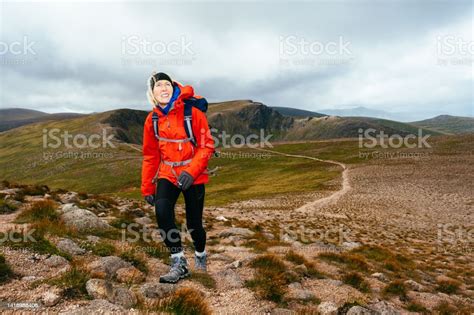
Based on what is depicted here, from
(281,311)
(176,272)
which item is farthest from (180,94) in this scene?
(281,311)

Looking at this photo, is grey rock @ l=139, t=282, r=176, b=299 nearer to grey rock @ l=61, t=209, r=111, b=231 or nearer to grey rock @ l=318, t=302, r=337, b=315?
grey rock @ l=318, t=302, r=337, b=315

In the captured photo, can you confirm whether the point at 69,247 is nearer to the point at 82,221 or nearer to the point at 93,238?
the point at 93,238

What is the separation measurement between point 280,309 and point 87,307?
3.51m

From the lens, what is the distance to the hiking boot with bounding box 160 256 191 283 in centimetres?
677

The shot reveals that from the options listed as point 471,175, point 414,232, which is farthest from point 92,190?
point 471,175

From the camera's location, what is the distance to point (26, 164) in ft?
441

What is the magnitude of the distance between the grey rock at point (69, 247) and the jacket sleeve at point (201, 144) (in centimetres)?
355

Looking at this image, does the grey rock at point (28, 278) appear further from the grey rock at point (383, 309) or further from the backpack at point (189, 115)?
the grey rock at point (383, 309)

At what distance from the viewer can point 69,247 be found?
8008 mm

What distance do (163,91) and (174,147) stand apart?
1326 mm

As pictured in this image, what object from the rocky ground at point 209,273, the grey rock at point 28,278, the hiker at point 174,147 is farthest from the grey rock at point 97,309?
the hiker at point 174,147

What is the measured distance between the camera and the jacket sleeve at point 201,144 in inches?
277

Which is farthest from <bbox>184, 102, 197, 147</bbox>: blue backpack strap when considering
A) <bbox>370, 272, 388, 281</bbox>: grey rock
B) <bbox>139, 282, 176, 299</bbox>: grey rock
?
<bbox>370, 272, 388, 281</bbox>: grey rock

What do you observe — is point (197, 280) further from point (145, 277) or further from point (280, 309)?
point (280, 309)
